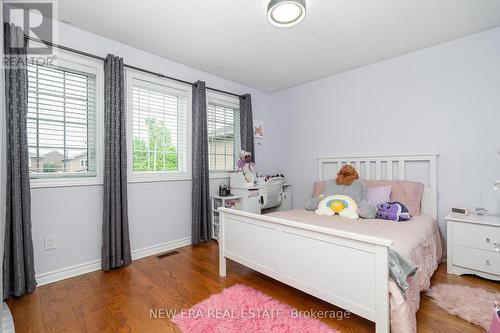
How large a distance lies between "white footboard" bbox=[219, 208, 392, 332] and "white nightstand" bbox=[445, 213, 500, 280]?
4.89 feet

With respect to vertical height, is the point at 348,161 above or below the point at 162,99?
below

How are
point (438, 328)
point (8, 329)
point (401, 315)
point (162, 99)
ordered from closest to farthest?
point (401, 315) → point (8, 329) → point (438, 328) → point (162, 99)

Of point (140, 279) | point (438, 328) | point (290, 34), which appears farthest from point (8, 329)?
point (290, 34)

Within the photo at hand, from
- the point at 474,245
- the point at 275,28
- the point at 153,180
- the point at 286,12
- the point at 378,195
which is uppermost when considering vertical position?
the point at 275,28

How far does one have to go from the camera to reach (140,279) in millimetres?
2365

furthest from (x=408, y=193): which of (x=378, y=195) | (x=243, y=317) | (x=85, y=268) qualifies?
(x=85, y=268)

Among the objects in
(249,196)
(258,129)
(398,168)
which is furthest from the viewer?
(258,129)

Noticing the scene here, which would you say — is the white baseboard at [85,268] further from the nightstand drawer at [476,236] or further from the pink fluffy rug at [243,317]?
the nightstand drawer at [476,236]

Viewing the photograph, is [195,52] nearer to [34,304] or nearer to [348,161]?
[348,161]

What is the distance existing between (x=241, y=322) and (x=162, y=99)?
2.63 metres

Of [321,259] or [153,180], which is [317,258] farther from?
[153,180]

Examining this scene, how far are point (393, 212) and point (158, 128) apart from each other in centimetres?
283

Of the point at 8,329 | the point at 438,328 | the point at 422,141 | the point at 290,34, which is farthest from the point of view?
the point at 422,141

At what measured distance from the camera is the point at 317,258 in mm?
1749
